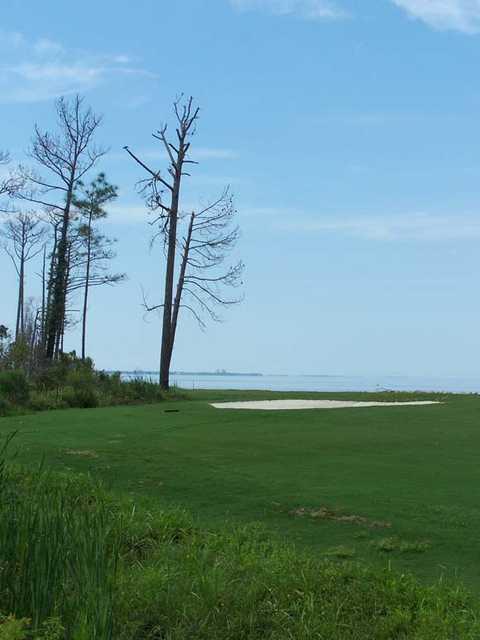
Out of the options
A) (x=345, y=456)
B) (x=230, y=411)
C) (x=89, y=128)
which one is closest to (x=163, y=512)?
(x=345, y=456)

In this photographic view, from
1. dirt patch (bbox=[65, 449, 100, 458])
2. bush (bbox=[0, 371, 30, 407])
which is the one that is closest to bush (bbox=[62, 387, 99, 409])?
bush (bbox=[0, 371, 30, 407])

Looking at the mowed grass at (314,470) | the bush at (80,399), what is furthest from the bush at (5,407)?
the mowed grass at (314,470)

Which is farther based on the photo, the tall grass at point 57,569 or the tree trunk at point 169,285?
the tree trunk at point 169,285

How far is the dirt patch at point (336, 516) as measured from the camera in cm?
598

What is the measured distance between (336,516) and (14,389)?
12.2 meters

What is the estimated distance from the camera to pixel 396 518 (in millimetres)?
6141

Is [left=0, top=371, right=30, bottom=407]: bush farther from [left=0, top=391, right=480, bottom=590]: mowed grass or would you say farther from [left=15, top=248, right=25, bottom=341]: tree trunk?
[left=15, top=248, right=25, bottom=341]: tree trunk

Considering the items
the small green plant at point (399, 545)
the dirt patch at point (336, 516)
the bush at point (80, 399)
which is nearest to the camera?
the small green plant at point (399, 545)

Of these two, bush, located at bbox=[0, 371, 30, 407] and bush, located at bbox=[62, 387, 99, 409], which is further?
bush, located at bbox=[62, 387, 99, 409]

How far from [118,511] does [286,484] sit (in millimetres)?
1627

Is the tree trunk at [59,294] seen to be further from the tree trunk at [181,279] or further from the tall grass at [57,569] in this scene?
the tall grass at [57,569]

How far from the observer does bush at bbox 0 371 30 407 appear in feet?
55.5

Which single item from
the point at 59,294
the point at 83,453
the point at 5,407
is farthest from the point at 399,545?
the point at 59,294

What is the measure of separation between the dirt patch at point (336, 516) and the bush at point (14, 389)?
1146 cm
